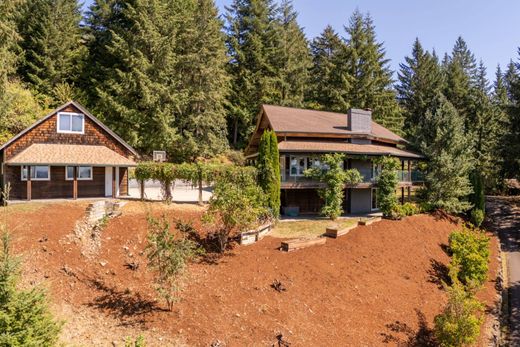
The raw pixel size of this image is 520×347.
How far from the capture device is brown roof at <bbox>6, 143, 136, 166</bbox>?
20672 mm

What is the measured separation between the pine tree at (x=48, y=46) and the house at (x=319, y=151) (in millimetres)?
24125

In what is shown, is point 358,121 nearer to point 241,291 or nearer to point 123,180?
point 123,180

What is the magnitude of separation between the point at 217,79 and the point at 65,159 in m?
21.8

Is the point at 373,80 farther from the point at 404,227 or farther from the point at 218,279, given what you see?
the point at 218,279

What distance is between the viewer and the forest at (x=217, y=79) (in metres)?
30.2

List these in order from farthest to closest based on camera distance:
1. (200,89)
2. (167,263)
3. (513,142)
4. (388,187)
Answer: (200,89)
(513,142)
(388,187)
(167,263)

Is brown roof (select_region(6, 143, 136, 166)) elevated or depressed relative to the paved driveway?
elevated

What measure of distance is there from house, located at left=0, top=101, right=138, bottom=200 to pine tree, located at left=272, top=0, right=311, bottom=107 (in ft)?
87.5

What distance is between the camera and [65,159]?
21406 mm

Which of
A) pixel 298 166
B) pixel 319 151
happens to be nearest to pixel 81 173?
pixel 298 166

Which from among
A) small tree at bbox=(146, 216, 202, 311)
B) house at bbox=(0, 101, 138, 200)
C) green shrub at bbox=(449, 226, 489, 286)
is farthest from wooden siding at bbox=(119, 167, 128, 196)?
green shrub at bbox=(449, 226, 489, 286)

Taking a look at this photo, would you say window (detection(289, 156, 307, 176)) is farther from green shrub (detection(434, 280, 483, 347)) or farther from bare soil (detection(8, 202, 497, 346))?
green shrub (detection(434, 280, 483, 347))

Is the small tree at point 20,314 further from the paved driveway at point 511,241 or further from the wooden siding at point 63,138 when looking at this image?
the wooden siding at point 63,138

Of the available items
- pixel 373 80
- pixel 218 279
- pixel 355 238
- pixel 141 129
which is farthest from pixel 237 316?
pixel 373 80
